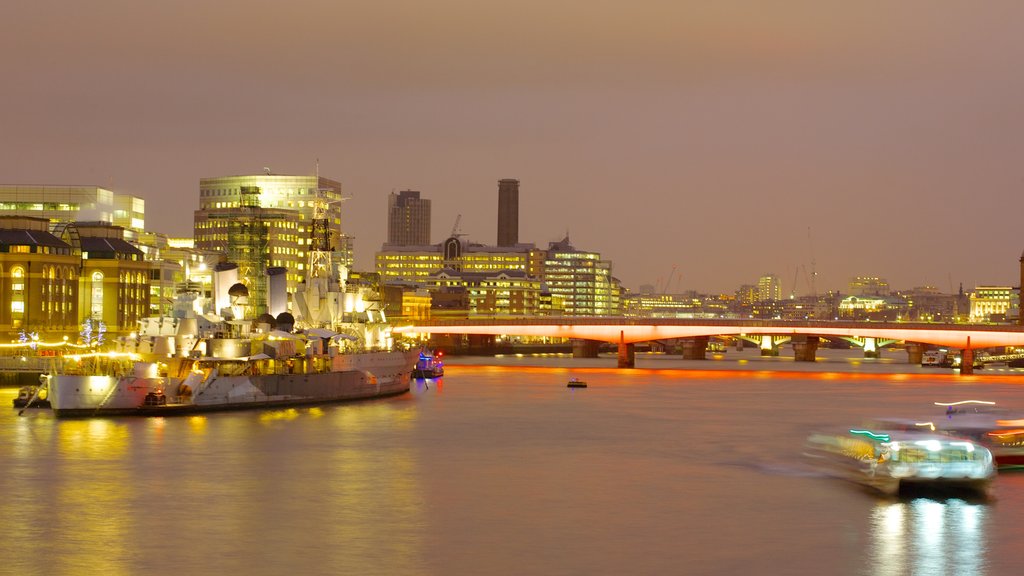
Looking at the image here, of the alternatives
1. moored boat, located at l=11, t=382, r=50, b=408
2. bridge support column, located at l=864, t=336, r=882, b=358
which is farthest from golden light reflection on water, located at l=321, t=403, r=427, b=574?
bridge support column, located at l=864, t=336, r=882, b=358

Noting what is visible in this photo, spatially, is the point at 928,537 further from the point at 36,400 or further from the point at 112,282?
the point at 112,282

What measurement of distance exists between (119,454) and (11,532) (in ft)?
49.2

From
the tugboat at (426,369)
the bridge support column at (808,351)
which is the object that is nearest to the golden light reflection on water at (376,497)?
the tugboat at (426,369)

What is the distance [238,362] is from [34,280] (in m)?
54.9

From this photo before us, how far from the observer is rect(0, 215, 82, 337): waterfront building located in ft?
364

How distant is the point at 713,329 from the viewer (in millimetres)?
117875

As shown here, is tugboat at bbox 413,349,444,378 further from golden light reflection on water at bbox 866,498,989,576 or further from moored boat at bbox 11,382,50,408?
golden light reflection on water at bbox 866,498,989,576

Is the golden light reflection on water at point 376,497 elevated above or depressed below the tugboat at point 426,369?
below

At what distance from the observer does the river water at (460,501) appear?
27.4m

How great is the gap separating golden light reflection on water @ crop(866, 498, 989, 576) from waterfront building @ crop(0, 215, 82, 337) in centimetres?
8999

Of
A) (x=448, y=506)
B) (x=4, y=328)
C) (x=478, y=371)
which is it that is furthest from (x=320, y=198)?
(x=448, y=506)

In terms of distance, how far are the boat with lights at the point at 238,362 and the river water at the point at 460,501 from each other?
1868 mm

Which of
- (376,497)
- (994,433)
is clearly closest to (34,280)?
(376,497)

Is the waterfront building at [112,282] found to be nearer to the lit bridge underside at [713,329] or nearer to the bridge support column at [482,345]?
the lit bridge underside at [713,329]
